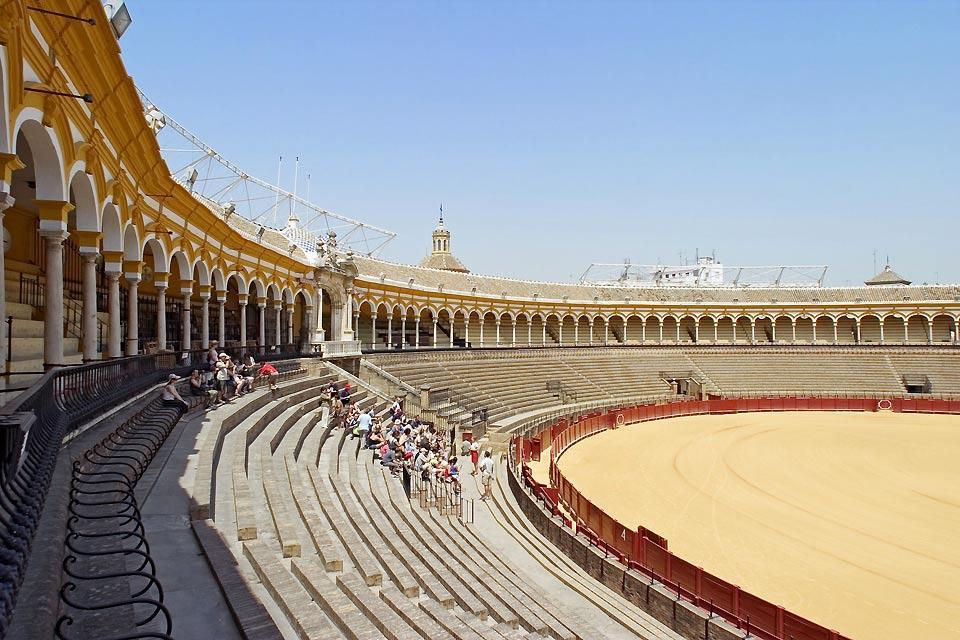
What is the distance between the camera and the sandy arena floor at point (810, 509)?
12078 millimetres

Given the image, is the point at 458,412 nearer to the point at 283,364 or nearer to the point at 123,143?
the point at 283,364

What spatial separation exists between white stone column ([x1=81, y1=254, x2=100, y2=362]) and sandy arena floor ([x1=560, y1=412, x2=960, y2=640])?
1324 centimetres

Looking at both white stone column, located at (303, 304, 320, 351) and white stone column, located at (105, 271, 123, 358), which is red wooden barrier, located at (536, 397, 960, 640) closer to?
white stone column, located at (303, 304, 320, 351)

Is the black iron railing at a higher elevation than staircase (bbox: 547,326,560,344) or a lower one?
lower

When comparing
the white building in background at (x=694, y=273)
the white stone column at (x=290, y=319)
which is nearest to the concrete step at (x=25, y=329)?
the white stone column at (x=290, y=319)

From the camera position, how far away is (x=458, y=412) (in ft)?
94.6

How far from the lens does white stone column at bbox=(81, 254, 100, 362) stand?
39.8 ft

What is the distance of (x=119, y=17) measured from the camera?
10.9m

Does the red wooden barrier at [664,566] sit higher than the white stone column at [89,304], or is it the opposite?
the white stone column at [89,304]

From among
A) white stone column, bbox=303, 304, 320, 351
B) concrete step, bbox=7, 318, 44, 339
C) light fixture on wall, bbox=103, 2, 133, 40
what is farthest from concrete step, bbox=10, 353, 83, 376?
white stone column, bbox=303, 304, 320, 351

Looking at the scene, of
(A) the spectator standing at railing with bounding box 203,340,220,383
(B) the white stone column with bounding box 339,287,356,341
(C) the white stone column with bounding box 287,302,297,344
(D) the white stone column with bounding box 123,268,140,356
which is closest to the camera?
(D) the white stone column with bounding box 123,268,140,356

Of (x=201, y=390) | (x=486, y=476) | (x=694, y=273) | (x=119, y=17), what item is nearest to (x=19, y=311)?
(x=201, y=390)

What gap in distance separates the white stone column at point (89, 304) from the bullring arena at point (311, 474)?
0.05 meters

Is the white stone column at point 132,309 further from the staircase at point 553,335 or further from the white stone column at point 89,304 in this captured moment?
the staircase at point 553,335
